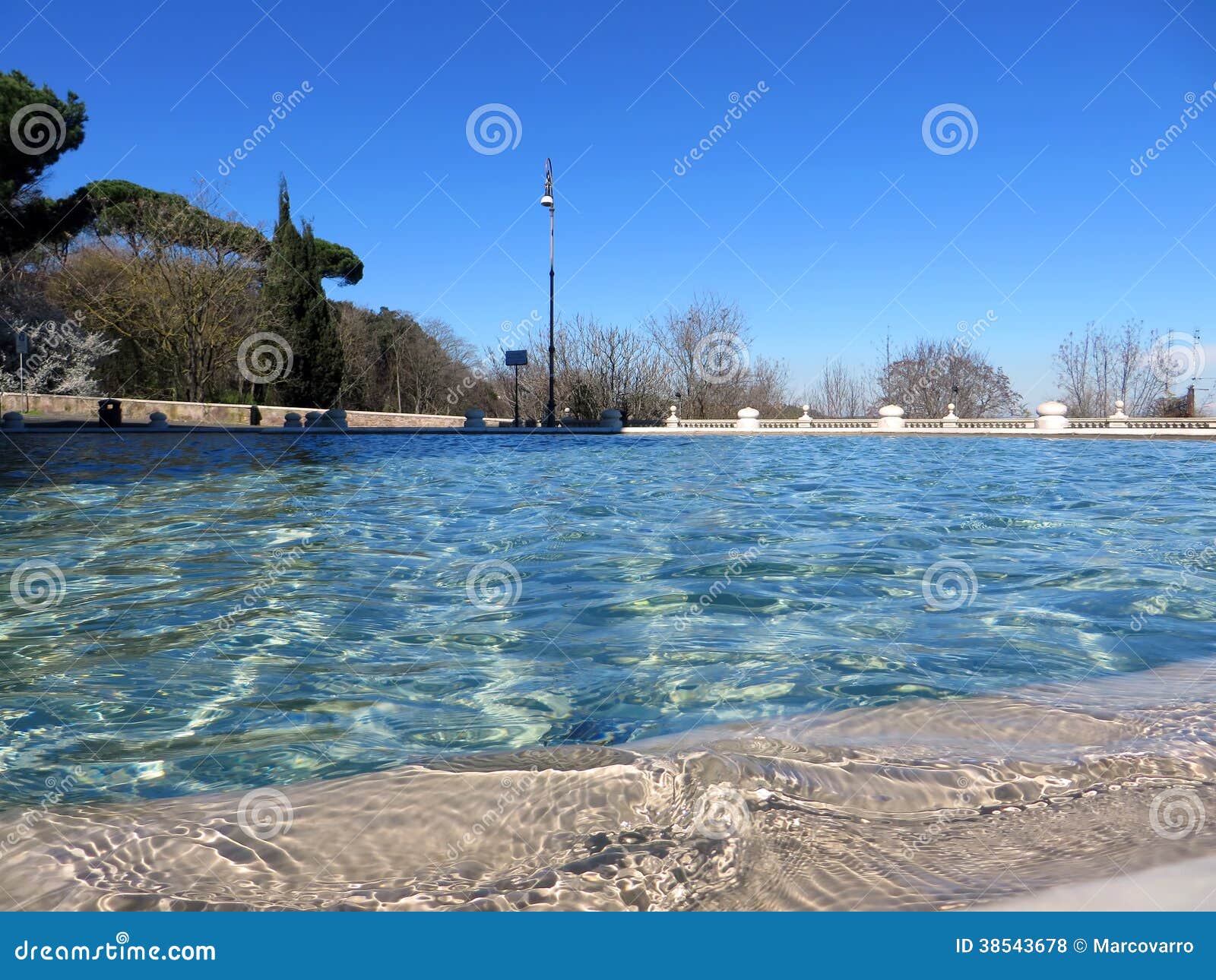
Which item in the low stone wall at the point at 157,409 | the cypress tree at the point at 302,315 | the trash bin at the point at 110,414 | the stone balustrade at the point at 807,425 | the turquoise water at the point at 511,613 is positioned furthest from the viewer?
the cypress tree at the point at 302,315

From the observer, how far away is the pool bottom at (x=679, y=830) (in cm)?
182

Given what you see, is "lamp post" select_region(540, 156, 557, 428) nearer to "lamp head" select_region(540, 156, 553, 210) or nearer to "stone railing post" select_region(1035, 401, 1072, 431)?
"lamp head" select_region(540, 156, 553, 210)

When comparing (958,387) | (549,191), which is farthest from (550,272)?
(958,387)

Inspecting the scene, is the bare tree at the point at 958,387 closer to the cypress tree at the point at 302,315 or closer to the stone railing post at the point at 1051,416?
the stone railing post at the point at 1051,416

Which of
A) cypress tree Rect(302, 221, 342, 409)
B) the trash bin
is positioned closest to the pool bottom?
the trash bin

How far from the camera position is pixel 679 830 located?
2074 millimetres

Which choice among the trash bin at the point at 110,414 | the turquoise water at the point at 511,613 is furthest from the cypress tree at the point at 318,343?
the turquoise water at the point at 511,613

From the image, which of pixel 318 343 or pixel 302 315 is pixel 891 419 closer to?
pixel 318 343

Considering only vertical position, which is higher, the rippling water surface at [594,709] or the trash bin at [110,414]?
the trash bin at [110,414]

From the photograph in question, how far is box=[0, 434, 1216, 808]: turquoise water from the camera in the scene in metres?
2.94

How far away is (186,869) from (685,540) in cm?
500

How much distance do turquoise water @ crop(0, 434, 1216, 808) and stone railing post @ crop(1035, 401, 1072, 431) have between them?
14710 millimetres

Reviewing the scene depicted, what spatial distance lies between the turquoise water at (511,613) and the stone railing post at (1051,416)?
1471cm

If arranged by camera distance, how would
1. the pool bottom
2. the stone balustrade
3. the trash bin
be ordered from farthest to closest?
the stone balustrade → the trash bin → the pool bottom
